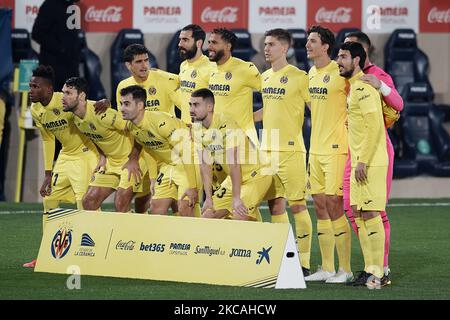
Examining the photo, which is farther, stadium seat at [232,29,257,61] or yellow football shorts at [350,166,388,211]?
stadium seat at [232,29,257,61]

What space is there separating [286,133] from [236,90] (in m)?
0.83

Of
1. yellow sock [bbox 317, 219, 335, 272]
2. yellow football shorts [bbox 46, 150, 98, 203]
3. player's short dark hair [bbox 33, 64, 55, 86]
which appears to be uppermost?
player's short dark hair [bbox 33, 64, 55, 86]

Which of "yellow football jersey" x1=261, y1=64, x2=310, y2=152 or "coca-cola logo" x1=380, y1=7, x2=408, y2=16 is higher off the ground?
"coca-cola logo" x1=380, y1=7, x2=408, y2=16

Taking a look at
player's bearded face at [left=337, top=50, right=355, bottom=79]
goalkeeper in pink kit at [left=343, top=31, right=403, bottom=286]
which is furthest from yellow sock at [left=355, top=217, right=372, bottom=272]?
player's bearded face at [left=337, top=50, right=355, bottom=79]

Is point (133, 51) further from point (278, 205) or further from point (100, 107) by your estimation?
point (278, 205)

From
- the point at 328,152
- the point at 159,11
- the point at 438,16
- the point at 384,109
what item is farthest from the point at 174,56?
the point at 384,109

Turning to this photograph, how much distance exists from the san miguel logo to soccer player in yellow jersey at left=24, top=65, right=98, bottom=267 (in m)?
1.25

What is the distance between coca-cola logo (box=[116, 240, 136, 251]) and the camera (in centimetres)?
1045

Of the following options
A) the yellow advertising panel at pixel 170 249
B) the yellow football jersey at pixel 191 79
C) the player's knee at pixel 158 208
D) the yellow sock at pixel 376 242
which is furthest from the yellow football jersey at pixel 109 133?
the yellow sock at pixel 376 242

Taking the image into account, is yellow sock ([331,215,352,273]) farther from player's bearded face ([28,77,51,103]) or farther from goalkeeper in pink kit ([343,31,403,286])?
player's bearded face ([28,77,51,103])

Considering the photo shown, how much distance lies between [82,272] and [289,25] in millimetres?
9155

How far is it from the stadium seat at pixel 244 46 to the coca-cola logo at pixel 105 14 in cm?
180

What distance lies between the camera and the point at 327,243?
11.1m

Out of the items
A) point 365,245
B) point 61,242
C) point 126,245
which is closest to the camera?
point 365,245
